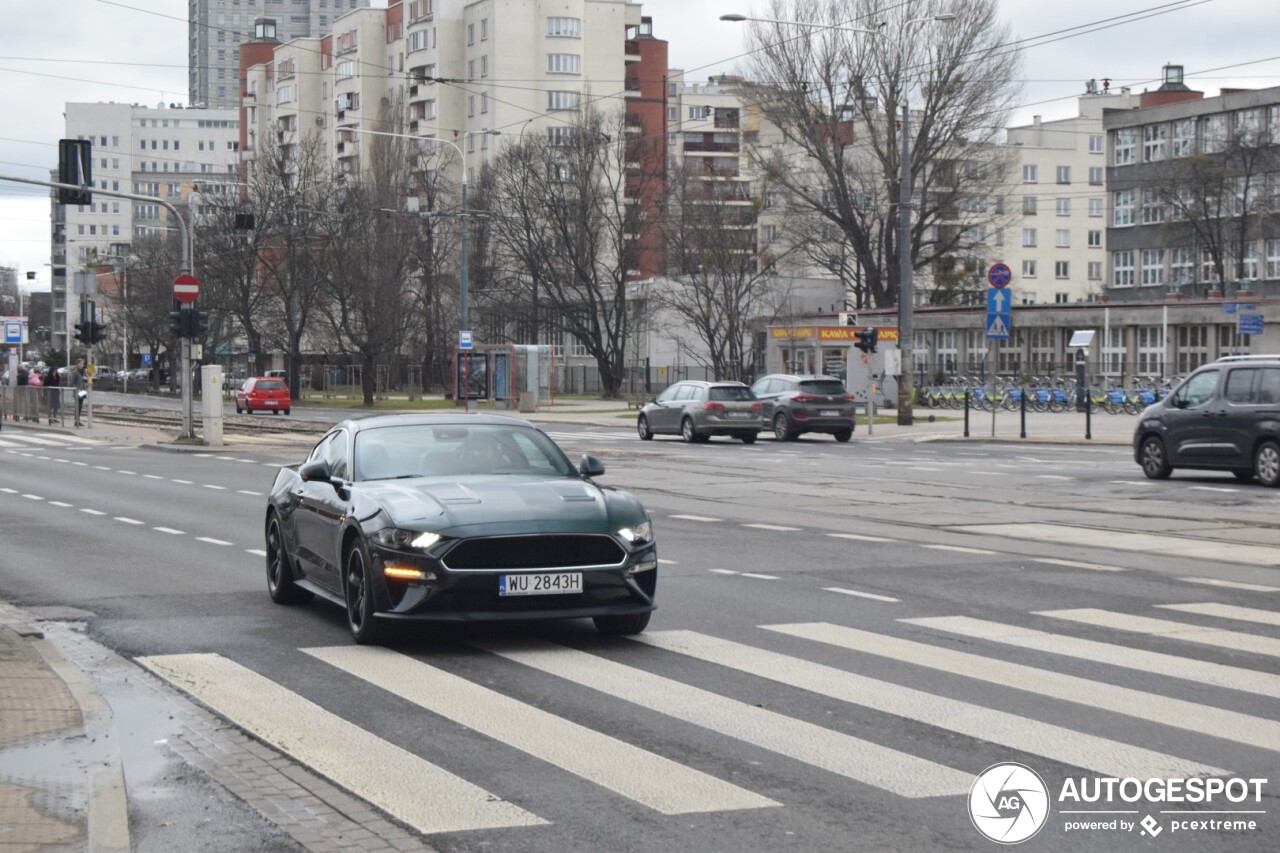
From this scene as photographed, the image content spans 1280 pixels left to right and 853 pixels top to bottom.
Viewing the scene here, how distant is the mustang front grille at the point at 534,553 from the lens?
9641mm

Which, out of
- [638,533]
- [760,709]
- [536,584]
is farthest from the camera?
[638,533]

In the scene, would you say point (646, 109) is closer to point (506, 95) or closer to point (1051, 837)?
point (506, 95)

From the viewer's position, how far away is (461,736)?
7590mm

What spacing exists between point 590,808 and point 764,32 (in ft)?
203

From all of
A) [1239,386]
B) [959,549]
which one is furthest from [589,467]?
[1239,386]

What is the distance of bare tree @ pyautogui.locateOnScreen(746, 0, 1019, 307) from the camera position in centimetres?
6388

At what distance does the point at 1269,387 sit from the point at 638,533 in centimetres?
1594

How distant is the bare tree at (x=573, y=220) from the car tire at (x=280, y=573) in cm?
6507

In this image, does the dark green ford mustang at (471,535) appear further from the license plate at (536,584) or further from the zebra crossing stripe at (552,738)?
the zebra crossing stripe at (552,738)

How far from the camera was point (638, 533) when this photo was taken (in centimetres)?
1014

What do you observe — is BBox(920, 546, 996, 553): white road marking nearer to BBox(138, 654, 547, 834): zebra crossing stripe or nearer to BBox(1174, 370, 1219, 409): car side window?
BBox(138, 654, 547, 834): zebra crossing stripe

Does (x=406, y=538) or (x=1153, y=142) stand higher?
(x=1153, y=142)

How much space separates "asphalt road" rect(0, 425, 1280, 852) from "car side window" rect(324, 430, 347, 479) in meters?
1.04

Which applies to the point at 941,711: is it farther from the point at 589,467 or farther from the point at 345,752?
the point at 589,467
